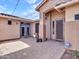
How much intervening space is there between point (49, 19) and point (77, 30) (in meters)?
7.18

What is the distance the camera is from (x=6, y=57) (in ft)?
21.8

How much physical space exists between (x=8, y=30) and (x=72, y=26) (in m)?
9.97

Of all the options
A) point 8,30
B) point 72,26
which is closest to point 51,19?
point 8,30

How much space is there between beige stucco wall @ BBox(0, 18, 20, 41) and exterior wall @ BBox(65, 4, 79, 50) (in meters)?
9.15

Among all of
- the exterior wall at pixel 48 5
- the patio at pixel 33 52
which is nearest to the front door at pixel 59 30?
the exterior wall at pixel 48 5

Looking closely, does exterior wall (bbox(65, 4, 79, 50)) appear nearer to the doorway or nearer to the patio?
the patio

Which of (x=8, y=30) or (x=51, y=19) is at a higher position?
(x=51, y=19)

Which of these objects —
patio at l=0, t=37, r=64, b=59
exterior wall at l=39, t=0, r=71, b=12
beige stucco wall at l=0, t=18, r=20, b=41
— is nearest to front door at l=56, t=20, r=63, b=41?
exterior wall at l=39, t=0, r=71, b=12

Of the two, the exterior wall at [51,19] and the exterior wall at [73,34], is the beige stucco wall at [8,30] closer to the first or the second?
the exterior wall at [51,19]

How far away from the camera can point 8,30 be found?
49.1ft

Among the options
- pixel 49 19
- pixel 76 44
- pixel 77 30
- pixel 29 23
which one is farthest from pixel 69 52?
pixel 29 23

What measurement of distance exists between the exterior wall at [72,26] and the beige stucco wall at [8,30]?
9152 mm

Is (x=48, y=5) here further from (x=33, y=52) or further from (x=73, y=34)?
(x=33, y=52)

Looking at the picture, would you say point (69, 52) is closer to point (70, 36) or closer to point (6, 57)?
point (70, 36)
